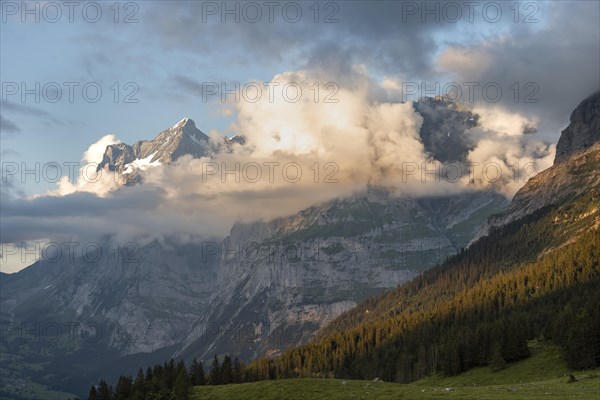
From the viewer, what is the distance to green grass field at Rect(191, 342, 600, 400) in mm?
86000

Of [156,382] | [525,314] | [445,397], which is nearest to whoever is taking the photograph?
[445,397]

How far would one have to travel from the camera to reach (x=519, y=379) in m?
126

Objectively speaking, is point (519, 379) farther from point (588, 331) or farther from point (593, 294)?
point (593, 294)

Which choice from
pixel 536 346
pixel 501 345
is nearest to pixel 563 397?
pixel 501 345

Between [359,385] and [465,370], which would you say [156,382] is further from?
[465,370]

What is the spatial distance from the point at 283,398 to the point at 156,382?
44656mm

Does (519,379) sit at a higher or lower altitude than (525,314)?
lower

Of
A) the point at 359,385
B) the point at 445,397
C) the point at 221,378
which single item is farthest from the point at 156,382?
the point at 445,397

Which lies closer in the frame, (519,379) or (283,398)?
(283,398)

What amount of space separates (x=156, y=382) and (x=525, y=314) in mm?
108295

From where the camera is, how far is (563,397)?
78.6 m

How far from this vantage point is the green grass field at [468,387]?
282 feet

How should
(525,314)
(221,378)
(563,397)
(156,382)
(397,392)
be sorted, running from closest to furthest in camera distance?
(563,397)
(397,392)
(156,382)
(221,378)
(525,314)

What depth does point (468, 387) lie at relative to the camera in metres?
108
